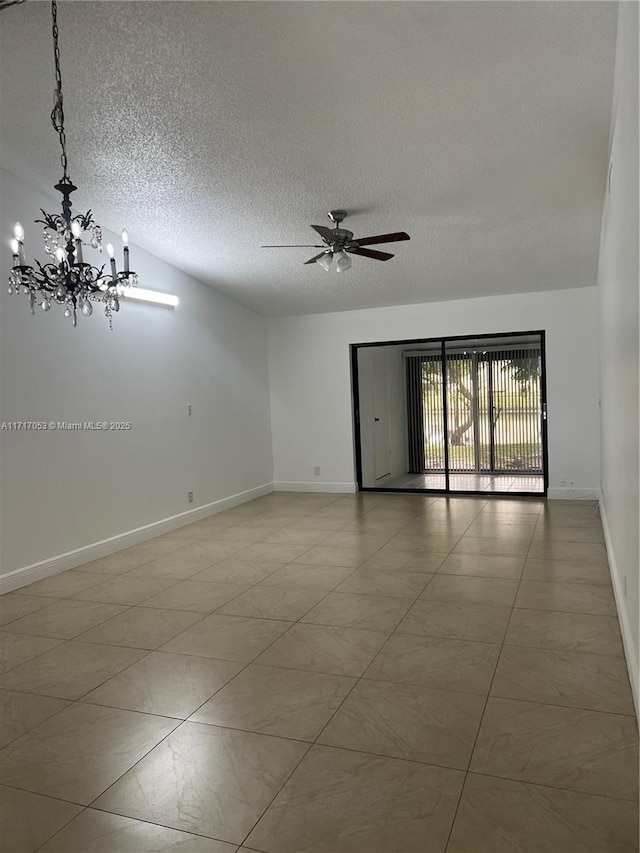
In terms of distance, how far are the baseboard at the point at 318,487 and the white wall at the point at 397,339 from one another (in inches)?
0.6

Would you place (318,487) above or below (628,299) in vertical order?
below

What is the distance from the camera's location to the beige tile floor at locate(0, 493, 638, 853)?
195cm

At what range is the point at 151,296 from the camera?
245 inches

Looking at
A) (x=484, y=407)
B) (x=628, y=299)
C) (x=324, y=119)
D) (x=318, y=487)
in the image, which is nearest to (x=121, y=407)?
(x=324, y=119)

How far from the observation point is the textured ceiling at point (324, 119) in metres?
3.01

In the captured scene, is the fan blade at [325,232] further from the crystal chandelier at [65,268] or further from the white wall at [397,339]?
the white wall at [397,339]

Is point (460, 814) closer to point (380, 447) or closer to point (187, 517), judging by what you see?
point (187, 517)

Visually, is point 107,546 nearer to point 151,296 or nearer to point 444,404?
point 151,296

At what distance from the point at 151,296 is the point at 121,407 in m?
1.22

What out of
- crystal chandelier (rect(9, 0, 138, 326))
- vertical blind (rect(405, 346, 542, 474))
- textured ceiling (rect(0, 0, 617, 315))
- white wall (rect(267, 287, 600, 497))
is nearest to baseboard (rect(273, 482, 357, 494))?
white wall (rect(267, 287, 600, 497))

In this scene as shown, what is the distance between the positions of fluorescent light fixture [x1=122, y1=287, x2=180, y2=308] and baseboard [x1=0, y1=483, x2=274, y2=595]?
2.30 metres

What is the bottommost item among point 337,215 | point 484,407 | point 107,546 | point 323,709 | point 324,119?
point 323,709

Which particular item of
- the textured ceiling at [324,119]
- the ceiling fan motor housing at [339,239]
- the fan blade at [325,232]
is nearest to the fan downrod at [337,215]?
the textured ceiling at [324,119]

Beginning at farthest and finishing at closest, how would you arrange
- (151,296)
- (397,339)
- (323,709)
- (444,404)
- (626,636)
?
(444,404), (397,339), (151,296), (626,636), (323,709)
